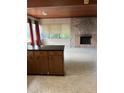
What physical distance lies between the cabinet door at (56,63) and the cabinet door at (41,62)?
171 millimetres

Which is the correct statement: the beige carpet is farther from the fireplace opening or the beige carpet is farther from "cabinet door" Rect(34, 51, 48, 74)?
the fireplace opening

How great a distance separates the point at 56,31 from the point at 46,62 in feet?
26.0

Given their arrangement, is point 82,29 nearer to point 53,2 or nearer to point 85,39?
point 85,39

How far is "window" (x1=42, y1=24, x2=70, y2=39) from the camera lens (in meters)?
12.6

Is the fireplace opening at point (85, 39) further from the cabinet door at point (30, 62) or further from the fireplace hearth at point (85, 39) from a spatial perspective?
the cabinet door at point (30, 62)

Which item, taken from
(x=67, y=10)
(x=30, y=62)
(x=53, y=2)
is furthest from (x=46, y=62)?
(x=67, y=10)

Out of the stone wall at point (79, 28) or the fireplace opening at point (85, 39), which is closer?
the stone wall at point (79, 28)

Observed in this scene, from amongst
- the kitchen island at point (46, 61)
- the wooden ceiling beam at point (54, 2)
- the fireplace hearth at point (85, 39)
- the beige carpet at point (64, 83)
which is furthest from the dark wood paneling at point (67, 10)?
the fireplace hearth at point (85, 39)

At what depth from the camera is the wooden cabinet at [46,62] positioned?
488cm
